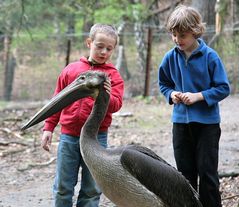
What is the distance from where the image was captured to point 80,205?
16.5 ft

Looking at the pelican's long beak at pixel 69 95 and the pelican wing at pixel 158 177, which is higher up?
the pelican's long beak at pixel 69 95

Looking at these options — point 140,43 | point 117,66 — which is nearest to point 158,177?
point 117,66

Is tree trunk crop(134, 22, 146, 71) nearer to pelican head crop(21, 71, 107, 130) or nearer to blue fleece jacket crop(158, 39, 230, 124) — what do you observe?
blue fleece jacket crop(158, 39, 230, 124)

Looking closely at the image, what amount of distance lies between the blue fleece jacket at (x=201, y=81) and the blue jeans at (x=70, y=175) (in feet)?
2.59

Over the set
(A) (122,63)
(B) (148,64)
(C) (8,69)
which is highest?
(A) (122,63)

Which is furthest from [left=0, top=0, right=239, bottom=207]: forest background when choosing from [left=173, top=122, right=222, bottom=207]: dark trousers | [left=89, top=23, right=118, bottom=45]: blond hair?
[left=89, top=23, right=118, bottom=45]: blond hair

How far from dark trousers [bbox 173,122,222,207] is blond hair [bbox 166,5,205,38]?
2.70 ft

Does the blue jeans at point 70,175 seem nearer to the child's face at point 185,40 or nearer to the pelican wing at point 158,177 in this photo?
the pelican wing at point 158,177

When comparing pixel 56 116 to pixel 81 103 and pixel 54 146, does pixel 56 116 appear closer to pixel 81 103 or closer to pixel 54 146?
pixel 81 103

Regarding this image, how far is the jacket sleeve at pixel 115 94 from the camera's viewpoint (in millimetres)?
4766

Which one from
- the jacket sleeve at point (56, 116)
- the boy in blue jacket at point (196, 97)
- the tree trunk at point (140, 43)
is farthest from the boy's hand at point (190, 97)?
the tree trunk at point (140, 43)

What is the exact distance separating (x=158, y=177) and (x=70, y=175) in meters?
0.98

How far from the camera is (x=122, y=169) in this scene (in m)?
4.12

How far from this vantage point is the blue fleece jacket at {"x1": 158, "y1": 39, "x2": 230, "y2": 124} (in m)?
4.70
